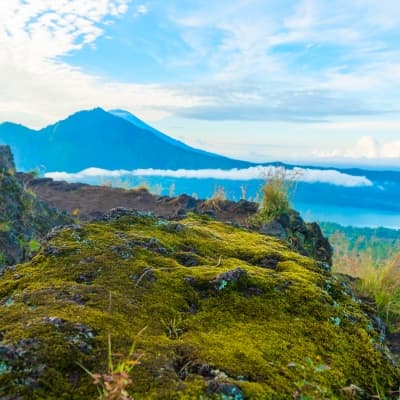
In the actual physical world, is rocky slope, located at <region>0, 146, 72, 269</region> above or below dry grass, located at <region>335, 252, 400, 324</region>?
above

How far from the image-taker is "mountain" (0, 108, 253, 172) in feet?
412

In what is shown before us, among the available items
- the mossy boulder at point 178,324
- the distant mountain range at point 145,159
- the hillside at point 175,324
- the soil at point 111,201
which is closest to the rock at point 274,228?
the soil at point 111,201

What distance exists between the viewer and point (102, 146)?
147 meters

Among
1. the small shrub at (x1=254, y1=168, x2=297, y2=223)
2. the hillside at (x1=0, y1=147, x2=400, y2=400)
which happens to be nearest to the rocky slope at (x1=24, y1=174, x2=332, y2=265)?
the small shrub at (x1=254, y1=168, x2=297, y2=223)

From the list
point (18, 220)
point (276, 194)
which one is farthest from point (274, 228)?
point (18, 220)

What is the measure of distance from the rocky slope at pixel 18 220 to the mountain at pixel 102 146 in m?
112

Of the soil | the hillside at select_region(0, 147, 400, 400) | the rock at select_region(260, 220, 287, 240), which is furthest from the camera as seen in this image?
the soil

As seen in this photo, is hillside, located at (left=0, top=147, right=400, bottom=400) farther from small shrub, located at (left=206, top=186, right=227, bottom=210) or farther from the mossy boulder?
small shrub, located at (left=206, top=186, right=227, bottom=210)

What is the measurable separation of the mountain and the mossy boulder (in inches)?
4801

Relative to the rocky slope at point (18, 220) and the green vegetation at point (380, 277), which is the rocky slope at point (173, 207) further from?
the rocky slope at point (18, 220)

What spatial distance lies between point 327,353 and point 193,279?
1.22 meters

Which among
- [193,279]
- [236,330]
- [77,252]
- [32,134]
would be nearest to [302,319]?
[236,330]

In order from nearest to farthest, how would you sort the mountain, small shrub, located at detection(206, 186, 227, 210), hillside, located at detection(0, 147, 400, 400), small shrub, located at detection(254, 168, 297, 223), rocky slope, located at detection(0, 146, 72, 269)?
hillside, located at detection(0, 147, 400, 400)
rocky slope, located at detection(0, 146, 72, 269)
small shrub, located at detection(254, 168, 297, 223)
small shrub, located at detection(206, 186, 227, 210)
the mountain

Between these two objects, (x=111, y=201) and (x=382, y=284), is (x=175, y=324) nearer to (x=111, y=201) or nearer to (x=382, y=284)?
(x=382, y=284)
